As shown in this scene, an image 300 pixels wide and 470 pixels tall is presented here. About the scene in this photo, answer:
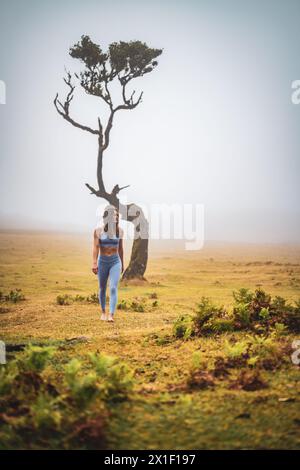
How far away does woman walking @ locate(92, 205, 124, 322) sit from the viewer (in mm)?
10281

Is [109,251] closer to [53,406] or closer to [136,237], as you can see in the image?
[53,406]

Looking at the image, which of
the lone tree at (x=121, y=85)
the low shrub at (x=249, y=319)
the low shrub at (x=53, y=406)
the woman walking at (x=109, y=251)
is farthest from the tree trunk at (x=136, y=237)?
the low shrub at (x=53, y=406)

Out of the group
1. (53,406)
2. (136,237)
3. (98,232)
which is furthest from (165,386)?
(136,237)

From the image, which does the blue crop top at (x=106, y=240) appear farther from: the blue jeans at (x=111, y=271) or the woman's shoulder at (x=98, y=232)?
the blue jeans at (x=111, y=271)


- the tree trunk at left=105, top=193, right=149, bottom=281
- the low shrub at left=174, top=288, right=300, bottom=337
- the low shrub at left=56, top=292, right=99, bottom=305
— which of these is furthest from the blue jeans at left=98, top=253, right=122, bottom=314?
the tree trunk at left=105, top=193, right=149, bottom=281

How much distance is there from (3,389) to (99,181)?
66.0 ft

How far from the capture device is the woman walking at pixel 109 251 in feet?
33.7

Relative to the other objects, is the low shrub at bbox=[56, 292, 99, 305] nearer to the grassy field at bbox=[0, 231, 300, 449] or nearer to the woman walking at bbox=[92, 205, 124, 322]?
the grassy field at bbox=[0, 231, 300, 449]

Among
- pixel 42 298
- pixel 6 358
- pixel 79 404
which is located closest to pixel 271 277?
pixel 42 298

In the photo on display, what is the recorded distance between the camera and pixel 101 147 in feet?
78.4

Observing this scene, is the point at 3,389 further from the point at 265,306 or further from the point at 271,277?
the point at 271,277

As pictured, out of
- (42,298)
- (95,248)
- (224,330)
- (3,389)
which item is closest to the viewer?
(3,389)

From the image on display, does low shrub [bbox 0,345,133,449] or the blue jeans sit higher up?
the blue jeans

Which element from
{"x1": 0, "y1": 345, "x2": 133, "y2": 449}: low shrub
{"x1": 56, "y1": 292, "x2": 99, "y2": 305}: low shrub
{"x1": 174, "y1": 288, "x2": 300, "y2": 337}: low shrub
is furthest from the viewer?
{"x1": 56, "y1": 292, "x2": 99, "y2": 305}: low shrub
